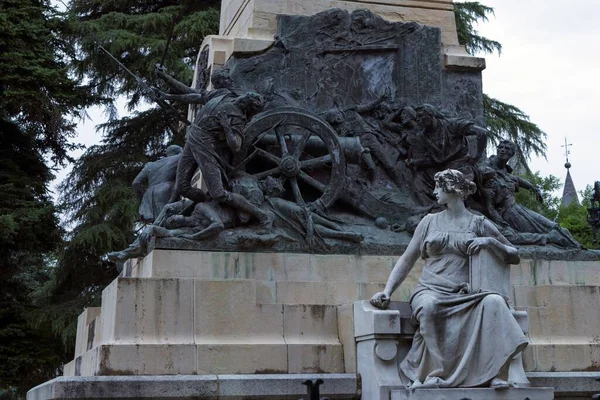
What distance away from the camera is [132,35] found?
23.4m

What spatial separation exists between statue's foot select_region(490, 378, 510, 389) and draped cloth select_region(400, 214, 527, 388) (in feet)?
0.15

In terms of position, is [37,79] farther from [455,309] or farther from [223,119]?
[455,309]

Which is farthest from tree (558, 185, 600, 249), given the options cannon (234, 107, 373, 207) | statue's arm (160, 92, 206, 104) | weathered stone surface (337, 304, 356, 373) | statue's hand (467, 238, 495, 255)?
statue's hand (467, 238, 495, 255)

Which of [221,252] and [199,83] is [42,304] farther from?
[221,252]

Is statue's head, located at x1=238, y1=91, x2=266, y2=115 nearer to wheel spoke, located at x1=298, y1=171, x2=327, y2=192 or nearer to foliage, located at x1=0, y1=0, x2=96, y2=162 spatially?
wheel spoke, located at x1=298, y1=171, x2=327, y2=192

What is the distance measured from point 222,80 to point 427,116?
2.50 m

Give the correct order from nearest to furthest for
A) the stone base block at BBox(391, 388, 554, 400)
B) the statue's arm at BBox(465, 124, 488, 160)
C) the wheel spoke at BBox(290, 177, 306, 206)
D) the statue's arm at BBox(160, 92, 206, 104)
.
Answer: the stone base block at BBox(391, 388, 554, 400) < the wheel spoke at BBox(290, 177, 306, 206) < the statue's arm at BBox(160, 92, 206, 104) < the statue's arm at BBox(465, 124, 488, 160)

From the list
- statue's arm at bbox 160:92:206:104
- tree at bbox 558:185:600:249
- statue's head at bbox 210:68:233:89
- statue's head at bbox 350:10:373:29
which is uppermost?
tree at bbox 558:185:600:249

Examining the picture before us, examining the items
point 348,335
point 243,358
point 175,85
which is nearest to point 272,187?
point 175,85

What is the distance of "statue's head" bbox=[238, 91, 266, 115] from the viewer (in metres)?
12.1

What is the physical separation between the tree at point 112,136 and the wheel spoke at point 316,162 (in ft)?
31.8

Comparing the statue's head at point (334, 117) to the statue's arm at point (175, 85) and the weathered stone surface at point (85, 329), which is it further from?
the weathered stone surface at point (85, 329)

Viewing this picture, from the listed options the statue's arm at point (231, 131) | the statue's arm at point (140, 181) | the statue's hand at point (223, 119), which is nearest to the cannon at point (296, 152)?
the statue's arm at point (231, 131)

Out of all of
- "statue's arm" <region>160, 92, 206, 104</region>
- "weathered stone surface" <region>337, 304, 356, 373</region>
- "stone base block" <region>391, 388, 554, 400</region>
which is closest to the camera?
"stone base block" <region>391, 388, 554, 400</region>
